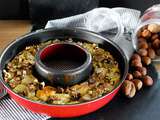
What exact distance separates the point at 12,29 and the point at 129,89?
318 mm

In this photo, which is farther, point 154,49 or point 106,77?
point 154,49

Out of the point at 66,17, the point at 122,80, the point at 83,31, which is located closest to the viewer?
→ the point at 122,80

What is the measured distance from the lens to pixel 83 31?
737 mm

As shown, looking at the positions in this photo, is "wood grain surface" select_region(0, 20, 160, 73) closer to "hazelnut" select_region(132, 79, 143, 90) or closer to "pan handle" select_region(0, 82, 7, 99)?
"pan handle" select_region(0, 82, 7, 99)

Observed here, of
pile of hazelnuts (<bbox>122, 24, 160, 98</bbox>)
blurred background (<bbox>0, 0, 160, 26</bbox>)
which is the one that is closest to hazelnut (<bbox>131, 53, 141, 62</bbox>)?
pile of hazelnuts (<bbox>122, 24, 160, 98</bbox>)

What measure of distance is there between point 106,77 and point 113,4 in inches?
11.4

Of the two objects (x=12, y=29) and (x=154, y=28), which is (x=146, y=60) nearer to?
(x=154, y=28)

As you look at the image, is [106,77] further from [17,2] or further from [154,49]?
[17,2]

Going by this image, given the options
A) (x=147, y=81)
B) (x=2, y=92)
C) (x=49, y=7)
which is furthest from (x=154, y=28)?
(x=2, y=92)

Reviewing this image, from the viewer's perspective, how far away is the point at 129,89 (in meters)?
0.68

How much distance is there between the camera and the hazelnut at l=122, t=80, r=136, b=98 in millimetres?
678

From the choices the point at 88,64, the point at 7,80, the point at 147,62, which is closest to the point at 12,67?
the point at 7,80

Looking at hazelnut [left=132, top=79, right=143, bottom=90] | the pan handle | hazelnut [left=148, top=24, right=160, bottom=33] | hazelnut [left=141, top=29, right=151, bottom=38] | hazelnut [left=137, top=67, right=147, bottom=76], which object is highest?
hazelnut [left=148, top=24, right=160, bottom=33]

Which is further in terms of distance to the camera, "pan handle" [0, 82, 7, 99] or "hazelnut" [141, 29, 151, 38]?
"hazelnut" [141, 29, 151, 38]
